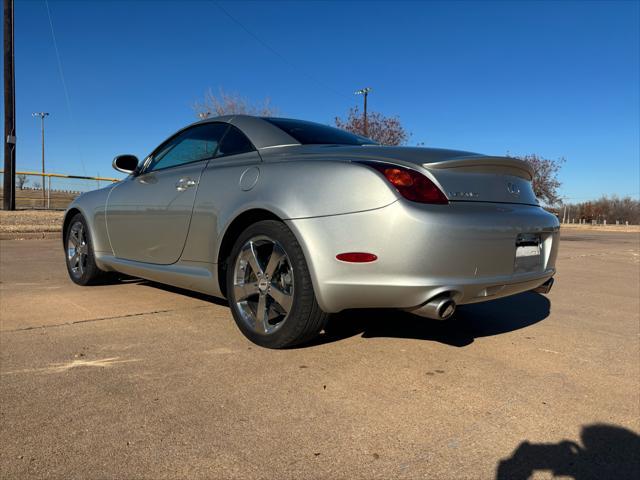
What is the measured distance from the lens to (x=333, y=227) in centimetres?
256

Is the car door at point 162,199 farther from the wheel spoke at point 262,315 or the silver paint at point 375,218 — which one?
the wheel spoke at point 262,315

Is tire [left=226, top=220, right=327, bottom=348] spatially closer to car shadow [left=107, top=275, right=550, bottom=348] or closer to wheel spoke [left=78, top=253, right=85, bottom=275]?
car shadow [left=107, top=275, right=550, bottom=348]

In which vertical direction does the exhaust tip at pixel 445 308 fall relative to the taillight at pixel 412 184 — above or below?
below

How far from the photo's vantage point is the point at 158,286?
5004 millimetres

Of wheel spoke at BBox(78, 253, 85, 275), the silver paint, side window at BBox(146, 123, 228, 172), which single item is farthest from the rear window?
wheel spoke at BBox(78, 253, 85, 275)

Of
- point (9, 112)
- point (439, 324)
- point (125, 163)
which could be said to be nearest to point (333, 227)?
point (439, 324)

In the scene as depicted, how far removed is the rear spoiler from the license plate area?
410 millimetres

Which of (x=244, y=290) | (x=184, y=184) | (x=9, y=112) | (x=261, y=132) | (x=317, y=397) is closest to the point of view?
(x=317, y=397)

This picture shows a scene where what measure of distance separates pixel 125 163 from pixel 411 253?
3.36 m

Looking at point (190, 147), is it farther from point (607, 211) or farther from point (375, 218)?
point (607, 211)

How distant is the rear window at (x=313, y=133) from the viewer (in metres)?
3.34

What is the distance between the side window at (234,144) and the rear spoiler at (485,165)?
4.33 ft

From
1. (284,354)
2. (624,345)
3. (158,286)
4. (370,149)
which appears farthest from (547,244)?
(158,286)

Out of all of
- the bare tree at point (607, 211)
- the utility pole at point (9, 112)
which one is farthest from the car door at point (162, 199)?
the bare tree at point (607, 211)
